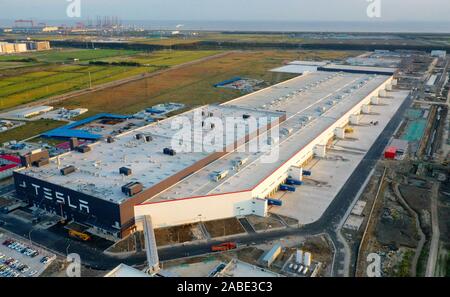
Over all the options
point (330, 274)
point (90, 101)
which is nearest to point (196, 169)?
point (330, 274)

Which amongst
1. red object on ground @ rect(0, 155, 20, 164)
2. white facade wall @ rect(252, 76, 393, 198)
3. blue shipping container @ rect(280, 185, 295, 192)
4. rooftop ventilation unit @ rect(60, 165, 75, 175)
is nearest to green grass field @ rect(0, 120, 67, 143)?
red object on ground @ rect(0, 155, 20, 164)

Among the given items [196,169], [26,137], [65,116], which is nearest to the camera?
[196,169]

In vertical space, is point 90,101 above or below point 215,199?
above

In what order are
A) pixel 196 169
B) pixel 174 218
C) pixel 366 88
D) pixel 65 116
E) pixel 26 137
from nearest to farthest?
1. pixel 174 218
2. pixel 196 169
3. pixel 26 137
4. pixel 65 116
5. pixel 366 88

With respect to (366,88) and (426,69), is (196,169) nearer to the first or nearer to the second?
(366,88)

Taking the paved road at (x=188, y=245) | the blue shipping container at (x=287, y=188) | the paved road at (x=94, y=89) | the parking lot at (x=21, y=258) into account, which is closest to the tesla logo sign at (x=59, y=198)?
the paved road at (x=188, y=245)

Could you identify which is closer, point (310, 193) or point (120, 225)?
point (120, 225)

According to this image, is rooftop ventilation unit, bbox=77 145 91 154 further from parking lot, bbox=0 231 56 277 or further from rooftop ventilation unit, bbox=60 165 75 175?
parking lot, bbox=0 231 56 277

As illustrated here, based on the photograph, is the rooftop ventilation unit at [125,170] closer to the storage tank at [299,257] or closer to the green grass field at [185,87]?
the storage tank at [299,257]

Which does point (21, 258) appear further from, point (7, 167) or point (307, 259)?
point (307, 259)
